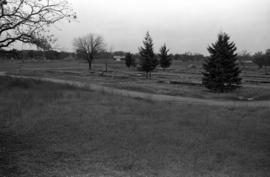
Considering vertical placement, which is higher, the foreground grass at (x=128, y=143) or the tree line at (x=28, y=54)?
the tree line at (x=28, y=54)

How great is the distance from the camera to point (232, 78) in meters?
25.9

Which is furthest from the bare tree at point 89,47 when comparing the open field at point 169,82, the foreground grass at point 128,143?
the foreground grass at point 128,143

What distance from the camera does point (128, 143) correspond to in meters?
6.60

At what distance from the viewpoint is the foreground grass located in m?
4.79

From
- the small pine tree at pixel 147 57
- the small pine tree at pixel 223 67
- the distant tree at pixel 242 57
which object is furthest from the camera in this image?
the distant tree at pixel 242 57

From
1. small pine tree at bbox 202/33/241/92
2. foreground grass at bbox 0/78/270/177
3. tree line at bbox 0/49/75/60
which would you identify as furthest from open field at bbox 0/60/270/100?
tree line at bbox 0/49/75/60

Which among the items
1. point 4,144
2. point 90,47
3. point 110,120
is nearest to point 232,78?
point 110,120

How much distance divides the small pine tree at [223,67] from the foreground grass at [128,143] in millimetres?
15147

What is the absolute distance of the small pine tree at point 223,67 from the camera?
25656 mm

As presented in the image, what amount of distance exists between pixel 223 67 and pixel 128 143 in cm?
2207

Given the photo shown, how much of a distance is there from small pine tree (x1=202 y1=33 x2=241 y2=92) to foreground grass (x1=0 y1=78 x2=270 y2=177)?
15.1 meters

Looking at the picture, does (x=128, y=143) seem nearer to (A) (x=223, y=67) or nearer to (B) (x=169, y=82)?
(A) (x=223, y=67)

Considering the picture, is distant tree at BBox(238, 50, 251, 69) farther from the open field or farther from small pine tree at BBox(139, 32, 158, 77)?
small pine tree at BBox(139, 32, 158, 77)

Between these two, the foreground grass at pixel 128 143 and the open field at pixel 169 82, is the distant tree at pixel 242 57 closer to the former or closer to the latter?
the open field at pixel 169 82
